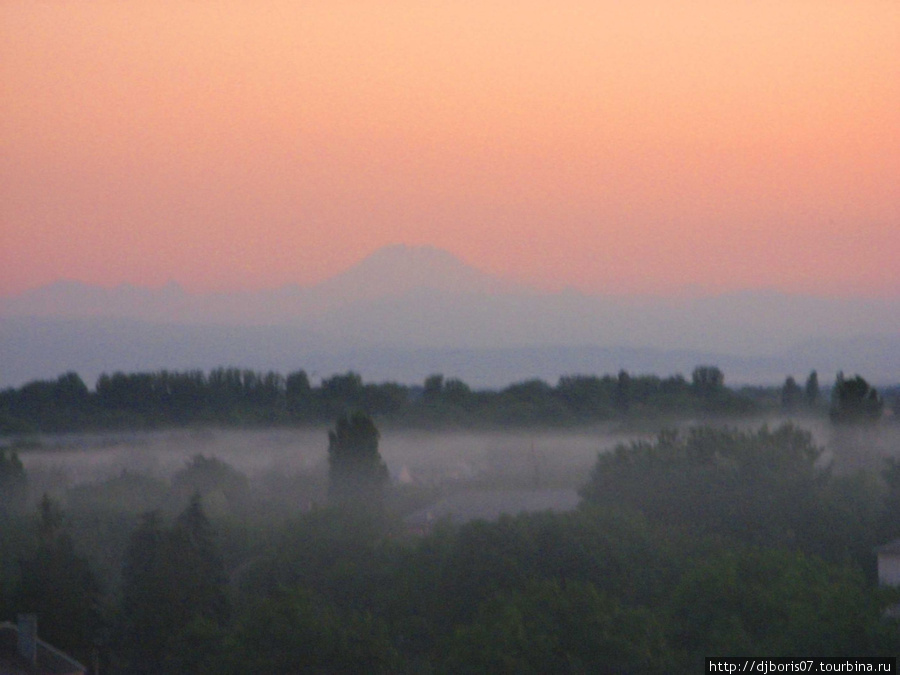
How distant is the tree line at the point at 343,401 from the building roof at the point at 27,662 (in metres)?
49.8

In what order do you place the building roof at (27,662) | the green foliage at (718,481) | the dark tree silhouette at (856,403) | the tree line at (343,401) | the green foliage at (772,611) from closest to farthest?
the green foliage at (772,611) → the building roof at (27,662) → the green foliage at (718,481) → the dark tree silhouette at (856,403) → the tree line at (343,401)

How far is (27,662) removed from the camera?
3072 centimetres

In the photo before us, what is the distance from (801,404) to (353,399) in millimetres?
24512

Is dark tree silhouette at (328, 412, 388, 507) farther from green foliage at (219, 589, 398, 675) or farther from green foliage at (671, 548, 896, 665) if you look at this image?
green foliage at (219, 589, 398, 675)

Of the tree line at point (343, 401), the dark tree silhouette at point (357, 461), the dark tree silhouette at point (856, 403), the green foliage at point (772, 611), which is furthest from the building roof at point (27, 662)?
the tree line at point (343, 401)

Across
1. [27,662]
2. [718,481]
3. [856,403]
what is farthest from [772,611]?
[856,403]

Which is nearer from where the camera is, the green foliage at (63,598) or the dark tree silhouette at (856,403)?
the green foliage at (63,598)

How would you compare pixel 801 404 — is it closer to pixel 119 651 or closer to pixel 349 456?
pixel 349 456

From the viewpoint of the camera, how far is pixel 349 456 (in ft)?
186

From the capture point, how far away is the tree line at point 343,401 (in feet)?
283

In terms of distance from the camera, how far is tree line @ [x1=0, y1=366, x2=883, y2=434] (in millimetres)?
86188

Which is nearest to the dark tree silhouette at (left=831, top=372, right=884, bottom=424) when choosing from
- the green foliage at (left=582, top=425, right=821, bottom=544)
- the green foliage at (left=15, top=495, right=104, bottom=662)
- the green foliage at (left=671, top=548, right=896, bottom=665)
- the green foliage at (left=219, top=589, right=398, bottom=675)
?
the green foliage at (left=582, top=425, right=821, bottom=544)

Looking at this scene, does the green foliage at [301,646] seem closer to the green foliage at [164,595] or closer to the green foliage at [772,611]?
the green foliage at [164,595]

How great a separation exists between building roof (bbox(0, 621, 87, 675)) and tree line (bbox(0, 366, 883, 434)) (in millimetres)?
49778
